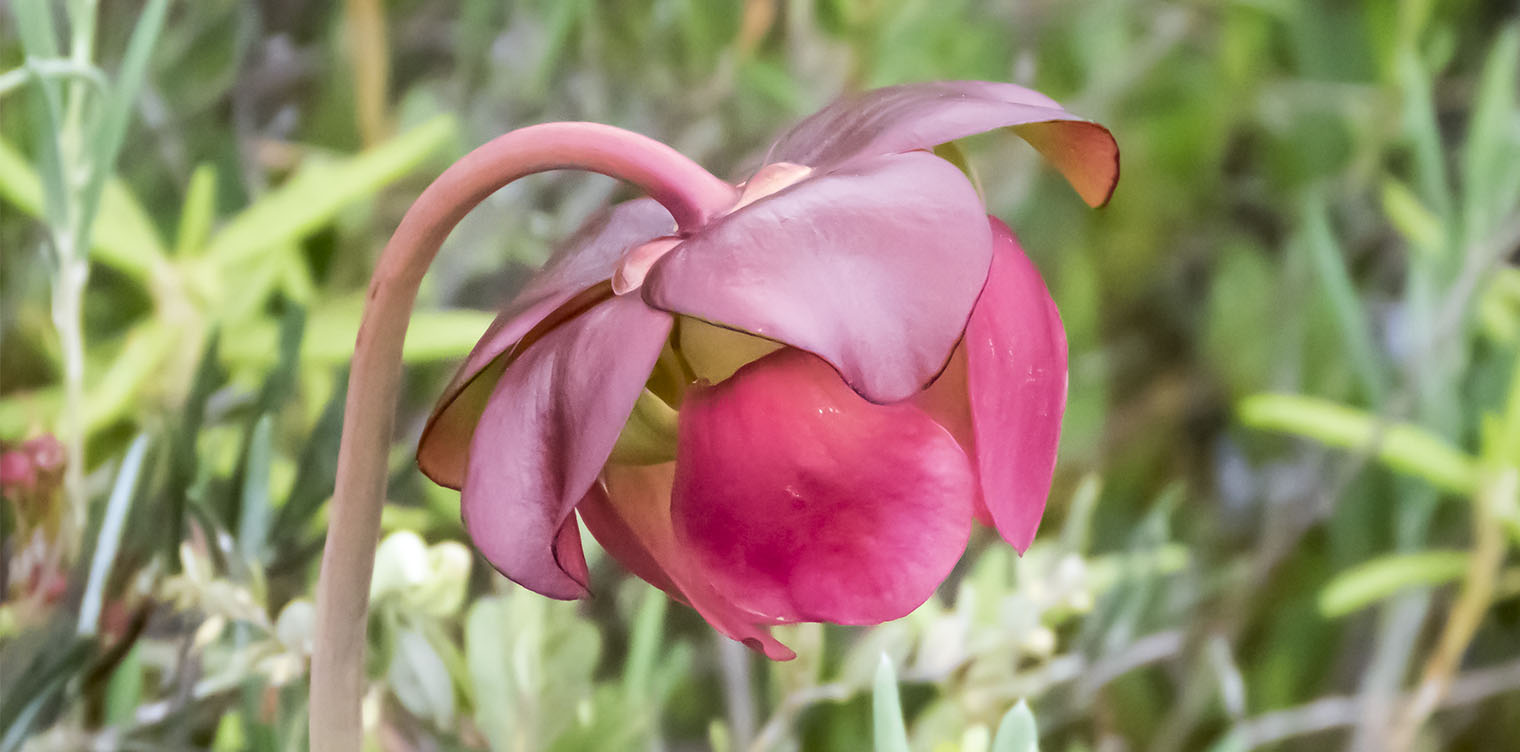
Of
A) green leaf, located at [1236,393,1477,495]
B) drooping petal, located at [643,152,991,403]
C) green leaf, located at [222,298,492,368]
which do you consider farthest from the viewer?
green leaf, located at [1236,393,1477,495]

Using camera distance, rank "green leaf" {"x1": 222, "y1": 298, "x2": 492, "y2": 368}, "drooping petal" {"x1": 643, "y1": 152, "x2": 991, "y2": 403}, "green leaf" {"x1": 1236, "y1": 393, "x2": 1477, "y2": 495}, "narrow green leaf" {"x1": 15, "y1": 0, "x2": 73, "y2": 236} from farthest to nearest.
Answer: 1. "green leaf" {"x1": 1236, "y1": 393, "x2": 1477, "y2": 495}
2. "green leaf" {"x1": 222, "y1": 298, "x2": 492, "y2": 368}
3. "narrow green leaf" {"x1": 15, "y1": 0, "x2": 73, "y2": 236}
4. "drooping petal" {"x1": 643, "y1": 152, "x2": 991, "y2": 403}

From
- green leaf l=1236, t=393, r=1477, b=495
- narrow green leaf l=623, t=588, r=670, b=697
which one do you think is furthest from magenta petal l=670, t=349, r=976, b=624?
green leaf l=1236, t=393, r=1477, b=495

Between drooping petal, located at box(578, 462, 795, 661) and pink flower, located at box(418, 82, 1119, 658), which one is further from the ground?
pink flower, located at box(418, 82, 1119, 658)

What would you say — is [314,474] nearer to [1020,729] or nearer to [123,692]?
[123,692]

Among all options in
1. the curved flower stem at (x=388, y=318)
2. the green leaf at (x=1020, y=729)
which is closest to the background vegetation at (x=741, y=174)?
the green leaf at (x=1020, y=729)

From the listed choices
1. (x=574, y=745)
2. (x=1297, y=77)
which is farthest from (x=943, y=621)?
(x=1297, y=77)

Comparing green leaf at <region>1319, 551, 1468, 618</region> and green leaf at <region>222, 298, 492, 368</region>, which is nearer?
green leaf at <region>222, 298, 492, 368</region>

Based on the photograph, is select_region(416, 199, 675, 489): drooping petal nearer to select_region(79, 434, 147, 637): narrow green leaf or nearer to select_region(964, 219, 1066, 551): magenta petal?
select_region(964, 219, 1066, 551): magenta petal
